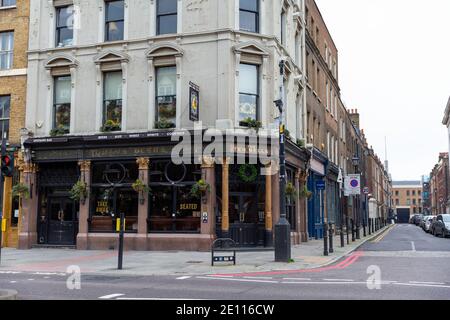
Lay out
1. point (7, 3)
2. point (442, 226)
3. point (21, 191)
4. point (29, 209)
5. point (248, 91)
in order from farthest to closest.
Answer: point (442, 226), point (7, 3), point (29, 209), point (21, 191), point (248, 91)

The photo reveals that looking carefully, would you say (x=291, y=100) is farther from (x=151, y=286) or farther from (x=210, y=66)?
(x=151, y=286)

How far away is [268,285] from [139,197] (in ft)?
38.4

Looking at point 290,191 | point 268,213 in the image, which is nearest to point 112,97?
point 268,213

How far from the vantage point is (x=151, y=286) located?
1192cm

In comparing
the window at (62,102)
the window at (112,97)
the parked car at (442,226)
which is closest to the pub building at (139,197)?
the window at (112,97)

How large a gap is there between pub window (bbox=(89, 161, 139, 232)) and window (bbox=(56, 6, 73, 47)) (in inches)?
261

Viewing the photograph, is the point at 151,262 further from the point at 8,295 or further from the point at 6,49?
the point at 6,49

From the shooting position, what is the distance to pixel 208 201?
2164 cm

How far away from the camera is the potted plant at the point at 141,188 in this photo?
73.2 ft

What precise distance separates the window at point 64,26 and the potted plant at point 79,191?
7221 millimetres

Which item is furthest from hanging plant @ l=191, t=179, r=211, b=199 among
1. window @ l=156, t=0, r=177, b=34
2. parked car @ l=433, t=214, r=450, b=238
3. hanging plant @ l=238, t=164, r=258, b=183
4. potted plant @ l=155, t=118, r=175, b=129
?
parked car @ l=433, t=214, r=450, b=238
